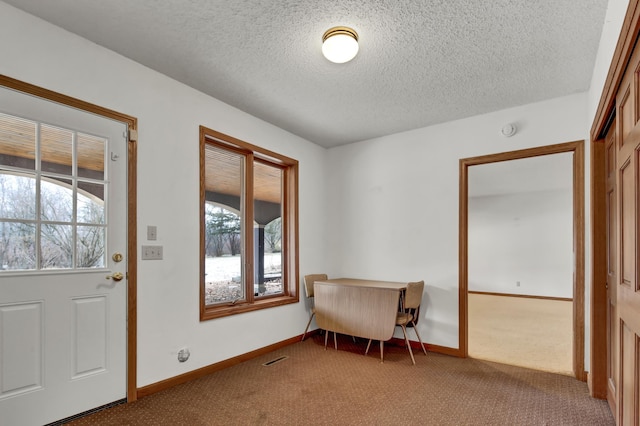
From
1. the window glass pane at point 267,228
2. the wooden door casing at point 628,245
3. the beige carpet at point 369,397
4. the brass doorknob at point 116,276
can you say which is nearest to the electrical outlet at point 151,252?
the brass doorknob at point 116,276

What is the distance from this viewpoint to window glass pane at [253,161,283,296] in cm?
378

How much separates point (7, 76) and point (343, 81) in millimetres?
2194

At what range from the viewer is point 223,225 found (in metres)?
3.37

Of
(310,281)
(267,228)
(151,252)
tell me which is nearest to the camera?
(151,252)

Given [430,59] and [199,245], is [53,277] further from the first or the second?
[430,59]

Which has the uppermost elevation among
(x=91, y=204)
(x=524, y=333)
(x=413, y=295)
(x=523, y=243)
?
(x=91, y=204)

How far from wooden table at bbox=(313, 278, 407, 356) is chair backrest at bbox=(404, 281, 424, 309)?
0.26ft

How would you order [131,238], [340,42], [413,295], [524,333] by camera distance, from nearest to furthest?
[340,42] → [131,238] → [413,295] → [524,333]

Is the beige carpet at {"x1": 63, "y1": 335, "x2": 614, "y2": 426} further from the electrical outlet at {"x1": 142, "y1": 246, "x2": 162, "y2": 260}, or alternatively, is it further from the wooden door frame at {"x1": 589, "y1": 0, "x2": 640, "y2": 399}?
the electrical outlet at {"x1": 142, "y1": 246, "x2": 162, "y2": 260}

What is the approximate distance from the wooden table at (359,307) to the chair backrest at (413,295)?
8cm

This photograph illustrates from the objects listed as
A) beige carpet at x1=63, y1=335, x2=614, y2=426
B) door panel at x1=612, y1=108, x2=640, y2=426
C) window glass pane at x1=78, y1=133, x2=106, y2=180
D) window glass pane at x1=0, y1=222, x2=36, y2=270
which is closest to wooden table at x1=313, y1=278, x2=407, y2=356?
beige carpet at x1=63, y1=335, x2=614, y2=426

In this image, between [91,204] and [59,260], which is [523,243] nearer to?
[91,204]

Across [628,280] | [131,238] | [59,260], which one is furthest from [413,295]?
[59,260]

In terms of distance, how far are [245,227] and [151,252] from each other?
3.66 ft
